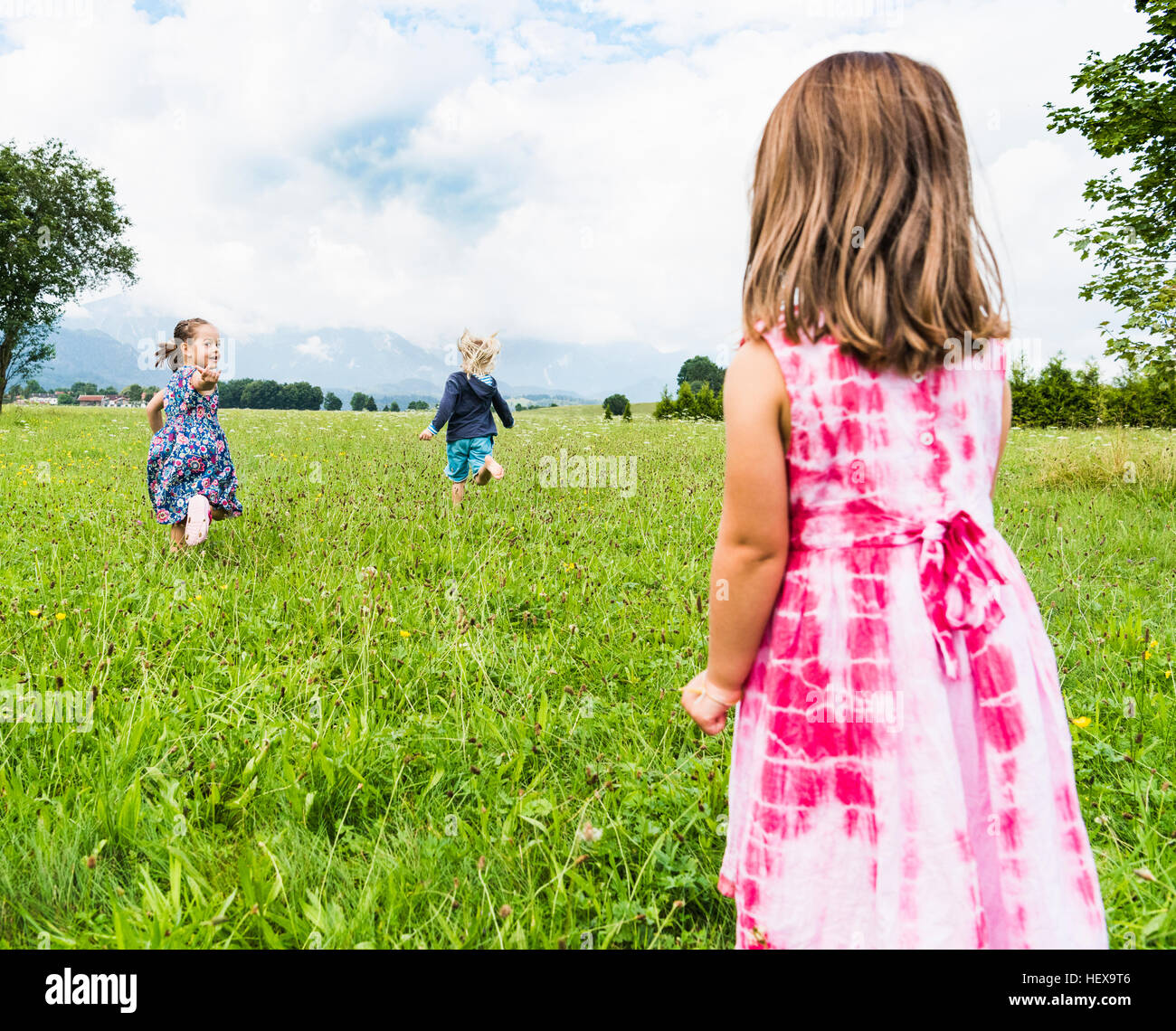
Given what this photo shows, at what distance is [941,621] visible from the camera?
142cm

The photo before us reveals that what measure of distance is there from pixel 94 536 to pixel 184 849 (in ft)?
13.8

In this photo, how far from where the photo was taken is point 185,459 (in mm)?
5441

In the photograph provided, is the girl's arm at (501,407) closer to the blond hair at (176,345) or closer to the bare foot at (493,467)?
the bare foot at (493,467)

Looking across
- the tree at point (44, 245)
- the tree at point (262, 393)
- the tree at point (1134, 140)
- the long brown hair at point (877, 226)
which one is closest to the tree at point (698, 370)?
the tree at point (262, 393)

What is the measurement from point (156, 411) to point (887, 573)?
5749 mm

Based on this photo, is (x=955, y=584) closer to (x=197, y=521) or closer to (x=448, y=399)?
(x=197, y=521)

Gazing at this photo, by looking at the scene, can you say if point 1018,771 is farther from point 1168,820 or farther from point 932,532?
point 1168,820

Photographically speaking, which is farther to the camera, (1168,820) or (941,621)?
(1168,820)

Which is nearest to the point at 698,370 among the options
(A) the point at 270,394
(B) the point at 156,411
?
(A) the point at 270,394

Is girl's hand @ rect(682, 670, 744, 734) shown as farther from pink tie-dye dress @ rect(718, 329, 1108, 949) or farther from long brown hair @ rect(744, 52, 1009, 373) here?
long brown hair @ rect(744, 52, 1009, 373)

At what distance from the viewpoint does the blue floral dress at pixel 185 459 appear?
5.39 metres

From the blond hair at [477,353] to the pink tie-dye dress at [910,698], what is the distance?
687 cm

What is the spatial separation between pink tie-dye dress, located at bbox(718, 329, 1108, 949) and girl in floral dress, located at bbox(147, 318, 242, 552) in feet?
16.3
